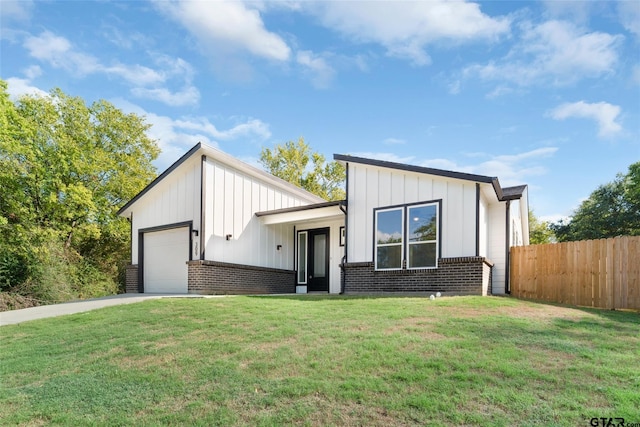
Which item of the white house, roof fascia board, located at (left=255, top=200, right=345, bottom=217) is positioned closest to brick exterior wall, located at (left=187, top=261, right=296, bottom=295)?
the white house

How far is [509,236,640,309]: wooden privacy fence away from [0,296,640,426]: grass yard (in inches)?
96.7

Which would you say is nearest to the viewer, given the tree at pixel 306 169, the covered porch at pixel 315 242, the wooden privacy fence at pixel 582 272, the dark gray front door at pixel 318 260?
the wooden privacy fence at pixel 582 272

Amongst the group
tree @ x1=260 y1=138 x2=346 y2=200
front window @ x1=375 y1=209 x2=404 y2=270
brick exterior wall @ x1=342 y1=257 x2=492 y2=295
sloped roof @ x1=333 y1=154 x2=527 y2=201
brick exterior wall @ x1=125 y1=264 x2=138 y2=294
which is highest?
tree @ x1=260 y1=138 x2=346 y2=200

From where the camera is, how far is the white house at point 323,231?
11.3 meters

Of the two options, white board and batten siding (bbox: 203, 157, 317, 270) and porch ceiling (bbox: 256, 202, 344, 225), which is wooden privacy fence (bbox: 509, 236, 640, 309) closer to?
porch ceiling (bbox: 256, 202, 344, 225)

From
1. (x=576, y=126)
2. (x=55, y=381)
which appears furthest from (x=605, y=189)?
(x=55, y=381)

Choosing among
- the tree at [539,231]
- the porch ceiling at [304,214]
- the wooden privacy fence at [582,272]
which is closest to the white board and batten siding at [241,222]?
the porch ceiling at [304,214]

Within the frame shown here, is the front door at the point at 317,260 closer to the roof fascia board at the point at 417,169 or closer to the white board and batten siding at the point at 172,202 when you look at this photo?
the roof fascia board at the point at 417,169

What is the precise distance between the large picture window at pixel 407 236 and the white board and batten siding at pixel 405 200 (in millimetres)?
196

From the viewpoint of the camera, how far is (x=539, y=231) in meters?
31.6

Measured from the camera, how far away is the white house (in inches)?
444

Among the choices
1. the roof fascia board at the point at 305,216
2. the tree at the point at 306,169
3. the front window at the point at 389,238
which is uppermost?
the tree at the point at 306,169

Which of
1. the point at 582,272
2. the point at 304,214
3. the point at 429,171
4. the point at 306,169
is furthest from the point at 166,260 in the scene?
the point at 306,169

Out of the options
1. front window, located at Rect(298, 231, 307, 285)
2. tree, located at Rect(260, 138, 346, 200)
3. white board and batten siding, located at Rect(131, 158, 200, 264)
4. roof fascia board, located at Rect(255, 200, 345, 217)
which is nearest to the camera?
roof fascia board, located at Rect(255, 200, 345, 217)
